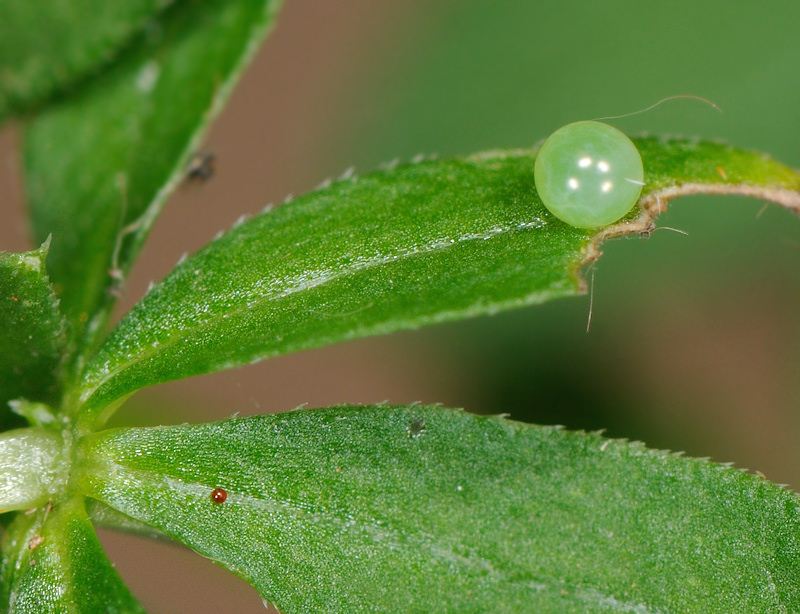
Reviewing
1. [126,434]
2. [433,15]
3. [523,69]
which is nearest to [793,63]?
[523,69]

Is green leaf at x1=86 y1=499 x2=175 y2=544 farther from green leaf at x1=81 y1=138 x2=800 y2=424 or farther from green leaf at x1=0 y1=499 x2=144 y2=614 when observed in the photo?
green leaf at x1=81 y1=138 x2=800 y2=424

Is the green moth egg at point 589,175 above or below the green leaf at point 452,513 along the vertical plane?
above

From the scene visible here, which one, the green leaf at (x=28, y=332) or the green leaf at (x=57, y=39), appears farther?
the green leaf at (x=57, y=39)

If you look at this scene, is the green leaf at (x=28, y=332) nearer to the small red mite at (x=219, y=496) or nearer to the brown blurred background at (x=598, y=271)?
the small red mite at (x=219, y=496)

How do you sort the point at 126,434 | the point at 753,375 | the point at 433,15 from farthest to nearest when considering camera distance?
1. the point at 433,15
2. the point at 753,375
3. the point at 126,434

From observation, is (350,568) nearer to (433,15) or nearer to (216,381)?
(216,381)

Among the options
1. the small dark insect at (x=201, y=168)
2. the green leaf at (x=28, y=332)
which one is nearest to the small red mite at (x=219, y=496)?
the green leaf at (x=28, y=332)
